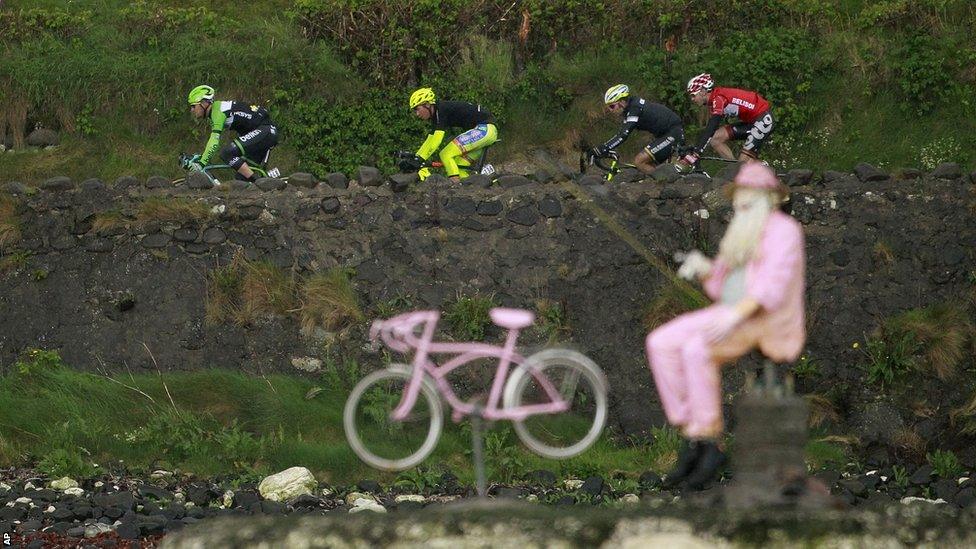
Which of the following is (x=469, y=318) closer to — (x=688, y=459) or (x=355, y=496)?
(x=355, y=496)

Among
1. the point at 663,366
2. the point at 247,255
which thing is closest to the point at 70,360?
the point at 247,255

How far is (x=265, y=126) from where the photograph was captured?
20.5 meters

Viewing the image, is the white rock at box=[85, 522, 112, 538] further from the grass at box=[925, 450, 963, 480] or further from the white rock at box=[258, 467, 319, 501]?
the grass at box=[925, 450, 963, 480]

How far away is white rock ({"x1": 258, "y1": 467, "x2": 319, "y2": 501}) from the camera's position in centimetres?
1519

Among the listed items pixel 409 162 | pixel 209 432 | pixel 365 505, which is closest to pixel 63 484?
pixel 209 432

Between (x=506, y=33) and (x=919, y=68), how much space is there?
5.32m

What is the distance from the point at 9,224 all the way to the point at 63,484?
514 cm

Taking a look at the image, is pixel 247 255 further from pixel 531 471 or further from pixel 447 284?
pixel 531 471

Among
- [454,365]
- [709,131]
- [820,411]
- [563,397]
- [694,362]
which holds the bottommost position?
[820,411]

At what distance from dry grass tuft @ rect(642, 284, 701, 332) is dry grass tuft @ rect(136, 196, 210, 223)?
4957 mm

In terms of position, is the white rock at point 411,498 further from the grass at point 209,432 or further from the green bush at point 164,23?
the green bush at point 164,23

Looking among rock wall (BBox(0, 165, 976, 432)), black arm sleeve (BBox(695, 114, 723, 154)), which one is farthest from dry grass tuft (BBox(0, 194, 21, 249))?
black arm sleeve (BBox(695, 114, 723, 154))

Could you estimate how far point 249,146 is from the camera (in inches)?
803

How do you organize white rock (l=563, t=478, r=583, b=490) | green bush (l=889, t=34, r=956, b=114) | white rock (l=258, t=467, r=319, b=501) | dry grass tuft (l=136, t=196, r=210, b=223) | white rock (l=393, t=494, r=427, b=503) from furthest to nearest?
green bush (l=889, t=34, r=956, b=114) → dry grass tuft (l=136, t=196, r=210, b=223) → white rock (l=563, t=478, r=583, b=490) → white rock (l=258, t=467, r=319, b=501) → white rock (l=393, t=494, r=427, b=503)
